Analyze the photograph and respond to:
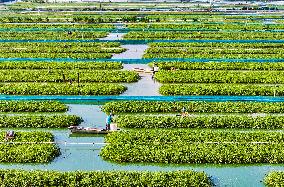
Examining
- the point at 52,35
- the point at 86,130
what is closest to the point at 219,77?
the point at 86,130

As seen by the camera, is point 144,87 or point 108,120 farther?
point 144,87

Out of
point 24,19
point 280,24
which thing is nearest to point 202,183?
point 280,24

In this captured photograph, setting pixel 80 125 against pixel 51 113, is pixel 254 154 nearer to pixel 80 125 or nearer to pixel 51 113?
pixel 80 125

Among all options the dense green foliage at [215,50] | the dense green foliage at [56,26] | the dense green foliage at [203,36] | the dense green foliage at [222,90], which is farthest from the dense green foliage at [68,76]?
the dense green foliage at [56,26]

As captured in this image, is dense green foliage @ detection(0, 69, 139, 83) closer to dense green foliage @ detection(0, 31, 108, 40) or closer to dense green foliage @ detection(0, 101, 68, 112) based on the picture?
dense green foliage @ detection(0, 101, 68, 112)

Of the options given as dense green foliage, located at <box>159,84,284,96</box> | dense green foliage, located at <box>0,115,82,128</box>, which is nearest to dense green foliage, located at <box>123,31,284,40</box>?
dense green foliage, located at <box>159,84,284,96</box>

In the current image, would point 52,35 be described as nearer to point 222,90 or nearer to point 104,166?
point 222,90
